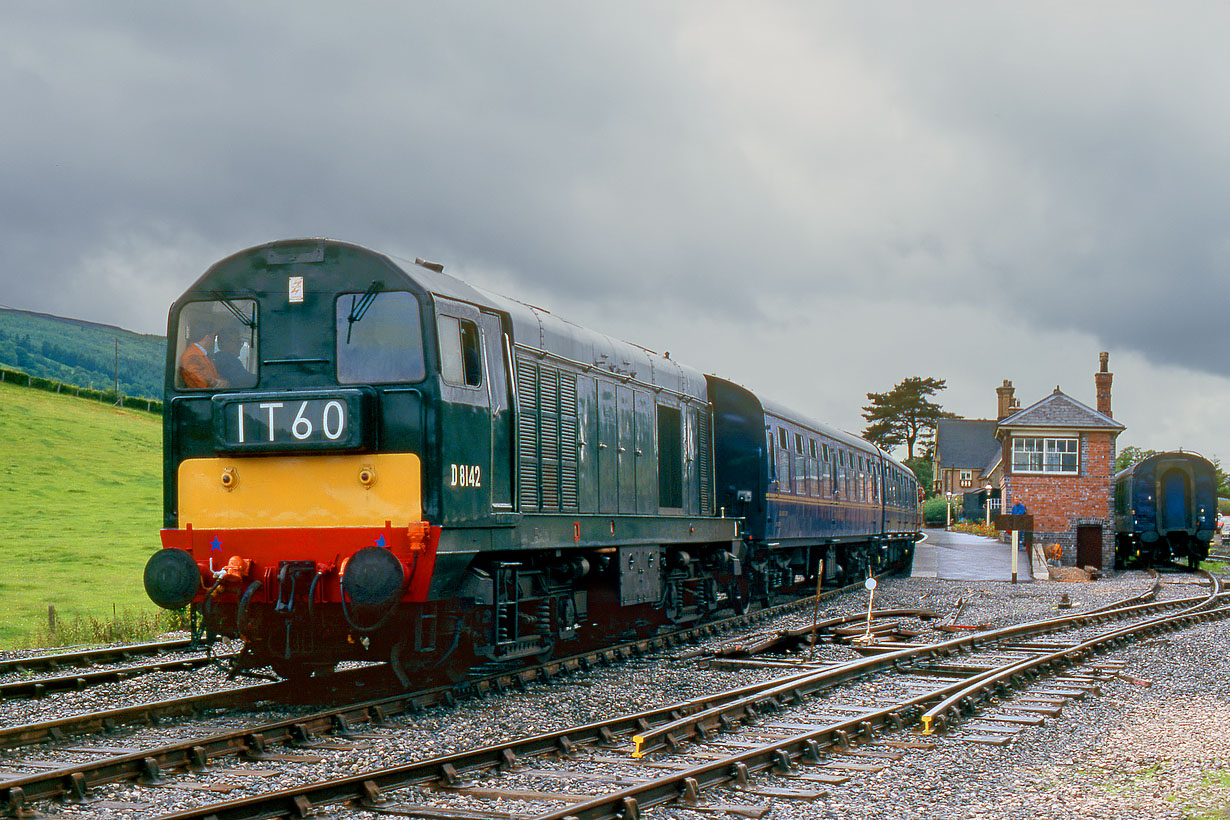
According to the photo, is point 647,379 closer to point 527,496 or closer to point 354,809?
point 527,496

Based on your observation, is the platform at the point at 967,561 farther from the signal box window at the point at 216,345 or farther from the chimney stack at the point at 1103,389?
the signal box window at the point at 216,345

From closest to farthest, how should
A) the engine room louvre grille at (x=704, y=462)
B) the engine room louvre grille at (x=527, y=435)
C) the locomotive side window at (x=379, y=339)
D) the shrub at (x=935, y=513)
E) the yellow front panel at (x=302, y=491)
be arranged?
the yellow front panel at (x=302, y=491)
the locomotive side window at (x=379, y=339)
the engine room louvre grille at (x=527, y=435)
the engine room louvre grille at (x=704, y=462)
the shrub at (x=935, y=513)

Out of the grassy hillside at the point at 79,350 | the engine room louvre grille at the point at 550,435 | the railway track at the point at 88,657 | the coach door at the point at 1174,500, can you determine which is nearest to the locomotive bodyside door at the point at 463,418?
the engine room louvre grille at the point at 550,435

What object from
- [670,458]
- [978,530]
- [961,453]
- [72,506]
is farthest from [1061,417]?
[961,453]

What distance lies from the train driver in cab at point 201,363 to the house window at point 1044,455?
121 feet

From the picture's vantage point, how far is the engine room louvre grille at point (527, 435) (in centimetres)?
1077

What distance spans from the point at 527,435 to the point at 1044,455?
35521 millimetres

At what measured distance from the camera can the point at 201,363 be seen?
32.7 feet

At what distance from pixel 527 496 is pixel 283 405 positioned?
254 centimetres

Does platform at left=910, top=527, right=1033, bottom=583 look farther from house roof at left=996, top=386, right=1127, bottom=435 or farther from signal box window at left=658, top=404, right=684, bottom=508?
signal box window at left=658, top=404, right=684, bottom=508

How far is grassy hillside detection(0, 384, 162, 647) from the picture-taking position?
2344cm

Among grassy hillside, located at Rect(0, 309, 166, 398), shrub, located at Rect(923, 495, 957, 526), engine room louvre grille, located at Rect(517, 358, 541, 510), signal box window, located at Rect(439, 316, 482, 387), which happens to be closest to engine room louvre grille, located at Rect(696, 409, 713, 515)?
engine room louvre grille, located at Rect(517, 358, 541, 510)

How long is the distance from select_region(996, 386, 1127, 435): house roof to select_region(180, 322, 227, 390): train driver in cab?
3687cm

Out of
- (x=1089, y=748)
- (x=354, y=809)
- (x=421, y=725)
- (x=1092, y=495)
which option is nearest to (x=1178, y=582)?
(x=1092, y=495)
